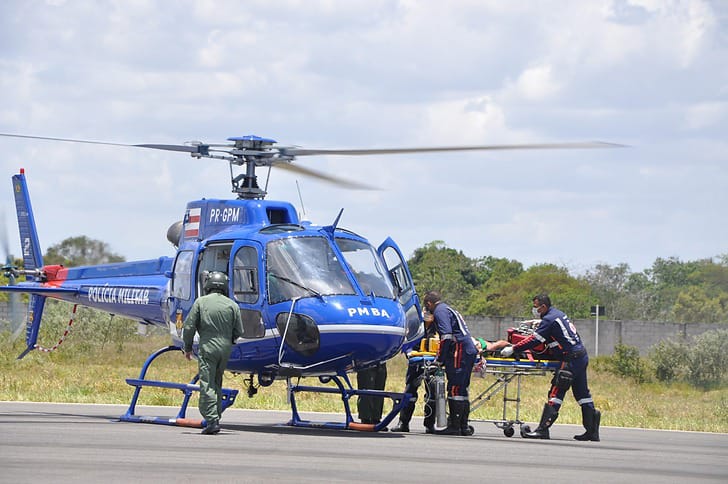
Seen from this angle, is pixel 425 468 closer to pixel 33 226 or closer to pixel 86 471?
pixel 86 471

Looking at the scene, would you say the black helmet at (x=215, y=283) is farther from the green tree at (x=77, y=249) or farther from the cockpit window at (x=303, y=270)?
the green tree at (x=77, y=249)

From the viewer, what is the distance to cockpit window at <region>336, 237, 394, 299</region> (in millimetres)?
15062

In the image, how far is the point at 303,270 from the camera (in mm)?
14773

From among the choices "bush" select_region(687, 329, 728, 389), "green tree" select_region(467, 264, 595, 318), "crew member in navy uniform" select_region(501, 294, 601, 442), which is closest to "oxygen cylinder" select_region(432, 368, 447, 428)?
"crew member in navy uniform" select_region(501, 294, 601, 442)

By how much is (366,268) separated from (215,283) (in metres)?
2.06

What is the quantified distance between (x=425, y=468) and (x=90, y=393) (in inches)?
522

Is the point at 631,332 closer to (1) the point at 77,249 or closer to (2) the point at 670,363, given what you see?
(2) the point at 670,363

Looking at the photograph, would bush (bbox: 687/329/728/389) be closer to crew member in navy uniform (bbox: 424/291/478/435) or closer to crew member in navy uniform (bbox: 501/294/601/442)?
crew member in navy uniform (bbox: 501/294/601/442)

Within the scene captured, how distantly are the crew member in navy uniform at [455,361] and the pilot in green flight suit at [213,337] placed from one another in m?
2.94

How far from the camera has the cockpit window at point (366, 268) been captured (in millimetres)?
15062

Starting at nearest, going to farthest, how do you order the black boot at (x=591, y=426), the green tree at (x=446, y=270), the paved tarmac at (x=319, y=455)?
the paved tarmac at (x=319, y=455)
the black boot at (x=591, y=426)
the green tree at (x=446, y=270)

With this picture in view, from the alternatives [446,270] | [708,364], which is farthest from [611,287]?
[708,364]

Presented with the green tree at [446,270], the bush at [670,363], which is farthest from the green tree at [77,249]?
the bush at [670,363]

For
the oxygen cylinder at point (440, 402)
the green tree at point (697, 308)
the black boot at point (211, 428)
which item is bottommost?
the black boot at point (211, 428)
